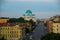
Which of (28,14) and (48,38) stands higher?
(48,38)

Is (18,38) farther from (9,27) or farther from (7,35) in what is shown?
(9,27)

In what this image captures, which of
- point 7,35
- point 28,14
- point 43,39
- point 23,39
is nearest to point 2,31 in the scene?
point 7,35

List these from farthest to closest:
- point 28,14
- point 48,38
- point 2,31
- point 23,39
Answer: point 28,14 < point 2,31 < point 23,39 < point 48,38

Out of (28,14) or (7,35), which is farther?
(28,14)

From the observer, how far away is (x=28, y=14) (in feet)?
76.1

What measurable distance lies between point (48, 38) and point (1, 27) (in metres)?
3.70

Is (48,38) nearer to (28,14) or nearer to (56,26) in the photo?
(56,26)

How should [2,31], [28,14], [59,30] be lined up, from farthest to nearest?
[28,14] < [59,30] < [2,31]

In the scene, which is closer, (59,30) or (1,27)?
(1,27)

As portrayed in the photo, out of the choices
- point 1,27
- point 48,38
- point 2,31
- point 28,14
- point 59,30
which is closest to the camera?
point 48,38

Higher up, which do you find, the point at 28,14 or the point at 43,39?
the point at 43,39

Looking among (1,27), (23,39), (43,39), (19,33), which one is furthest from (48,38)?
(1,27)

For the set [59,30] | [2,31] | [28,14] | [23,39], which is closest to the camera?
[23,39]

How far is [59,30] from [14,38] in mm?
2946
